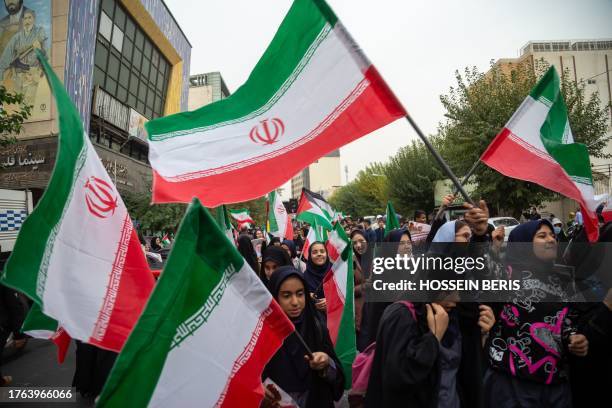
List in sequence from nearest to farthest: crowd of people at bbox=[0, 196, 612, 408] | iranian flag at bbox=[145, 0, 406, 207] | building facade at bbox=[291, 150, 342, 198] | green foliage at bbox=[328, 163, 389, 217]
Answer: crowd of people at bbox=[0, 196, 612, 408]
iranian flag at bbox=[145, 0, 406, 207]
green foliage at bbox=[328, 163, 389, 217]
building facade at bbox=[291, 150, 342, 198]

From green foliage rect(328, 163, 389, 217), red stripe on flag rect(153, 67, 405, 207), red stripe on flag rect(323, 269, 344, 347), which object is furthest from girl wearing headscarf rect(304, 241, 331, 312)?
green foliage rect(328, 163, 389, 217)

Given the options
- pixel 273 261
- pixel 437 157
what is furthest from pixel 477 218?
pixel 273 261

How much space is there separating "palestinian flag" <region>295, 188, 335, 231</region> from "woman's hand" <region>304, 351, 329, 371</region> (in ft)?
14.9

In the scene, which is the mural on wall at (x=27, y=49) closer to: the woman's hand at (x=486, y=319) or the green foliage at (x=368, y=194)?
the woman's hand at (x=486, y=319)

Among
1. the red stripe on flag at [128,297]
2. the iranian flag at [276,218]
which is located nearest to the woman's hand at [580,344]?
the red stripe on flag at [128,297]

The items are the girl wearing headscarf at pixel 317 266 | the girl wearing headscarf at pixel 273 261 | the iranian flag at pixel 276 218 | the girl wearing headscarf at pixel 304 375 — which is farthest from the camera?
the iranian flag at pixel 276 218

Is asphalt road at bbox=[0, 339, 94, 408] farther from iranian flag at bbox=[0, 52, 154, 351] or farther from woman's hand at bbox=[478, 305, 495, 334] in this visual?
woman's hand at bbox=[478, 305, 495, 334]

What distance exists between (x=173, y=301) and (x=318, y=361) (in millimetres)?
Answer: 1062

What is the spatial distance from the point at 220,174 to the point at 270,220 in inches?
273

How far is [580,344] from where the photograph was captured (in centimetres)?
217

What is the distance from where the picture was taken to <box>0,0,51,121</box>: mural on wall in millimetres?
17625

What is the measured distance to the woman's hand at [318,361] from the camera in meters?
2.21

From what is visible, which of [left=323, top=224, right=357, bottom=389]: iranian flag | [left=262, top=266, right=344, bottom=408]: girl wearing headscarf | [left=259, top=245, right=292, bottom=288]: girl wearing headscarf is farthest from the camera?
[left=259, top=245, right=292, bottom=288]: girl wearing headscarf

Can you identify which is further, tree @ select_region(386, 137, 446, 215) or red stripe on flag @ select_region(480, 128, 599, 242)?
tree @ select_region(386, 137, 446, 215)
